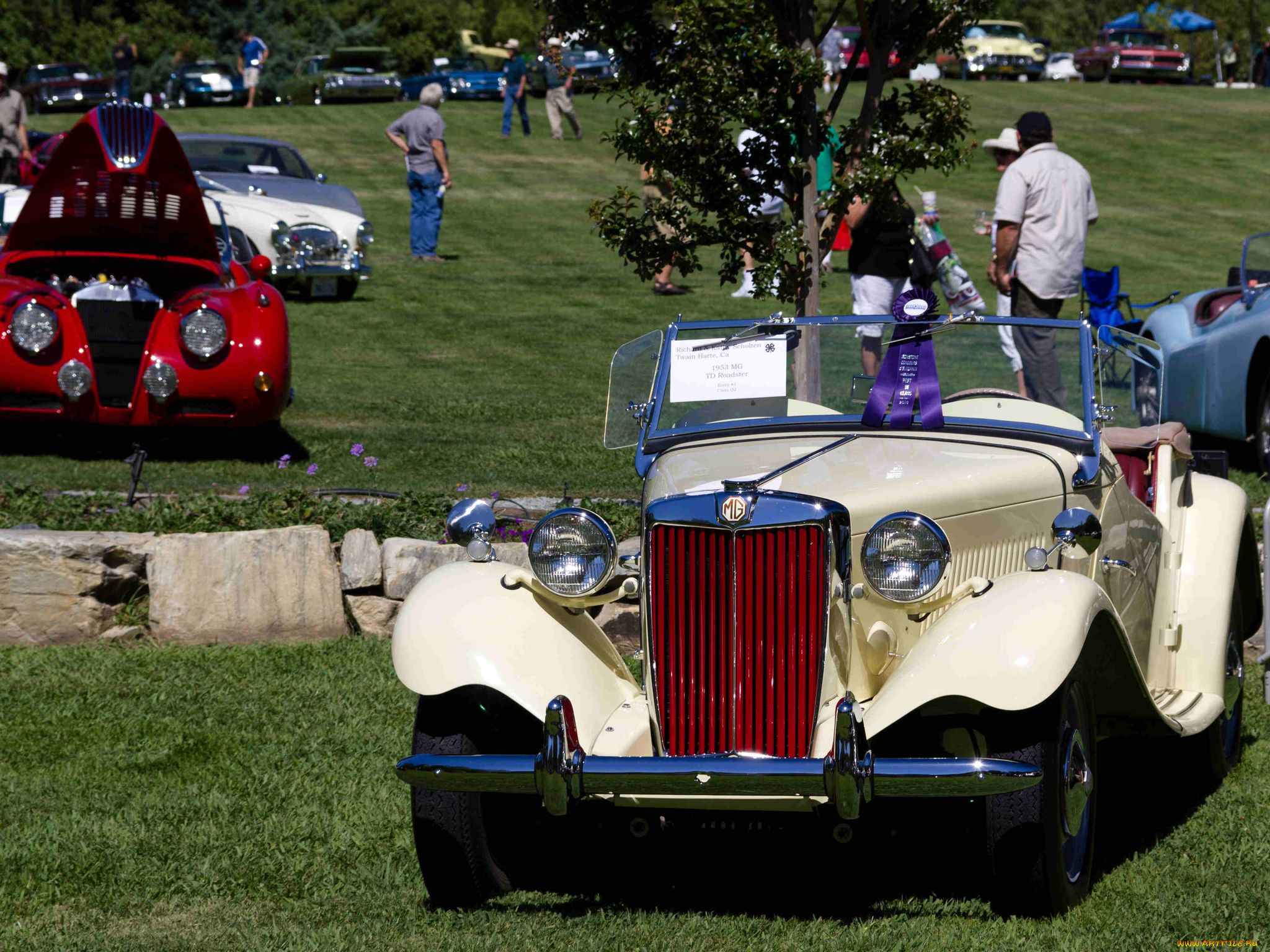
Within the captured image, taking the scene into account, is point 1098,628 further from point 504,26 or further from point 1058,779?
point 504,26

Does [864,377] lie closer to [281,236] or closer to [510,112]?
[281,236]

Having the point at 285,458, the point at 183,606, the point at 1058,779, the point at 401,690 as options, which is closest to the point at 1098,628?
the point at 1058,779

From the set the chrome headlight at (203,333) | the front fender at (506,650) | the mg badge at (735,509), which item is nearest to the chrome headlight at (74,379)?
the chrome headlight at (203,333)

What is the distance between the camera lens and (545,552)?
4566 millimetres

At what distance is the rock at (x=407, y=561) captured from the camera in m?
7.12

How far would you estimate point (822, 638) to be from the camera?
429 centimetres

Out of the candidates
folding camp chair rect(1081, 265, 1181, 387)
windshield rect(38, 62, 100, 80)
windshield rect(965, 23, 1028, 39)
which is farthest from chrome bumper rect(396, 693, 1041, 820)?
windshield rect(965, 23, 1028, 39)

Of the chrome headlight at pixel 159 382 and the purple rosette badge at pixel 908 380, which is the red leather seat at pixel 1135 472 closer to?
the purple rosette badge at pixel 908 380

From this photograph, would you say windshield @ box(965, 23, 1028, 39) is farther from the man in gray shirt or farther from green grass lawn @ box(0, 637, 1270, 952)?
green grass lawn @ box(0, 637, 1270, 952)

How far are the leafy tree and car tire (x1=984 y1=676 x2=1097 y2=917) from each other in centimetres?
392

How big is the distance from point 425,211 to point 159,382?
9521 mm

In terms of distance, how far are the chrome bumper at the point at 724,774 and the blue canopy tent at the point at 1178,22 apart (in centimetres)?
4910

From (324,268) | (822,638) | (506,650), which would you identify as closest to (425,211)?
(324,268)

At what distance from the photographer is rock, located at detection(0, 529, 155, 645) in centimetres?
691
